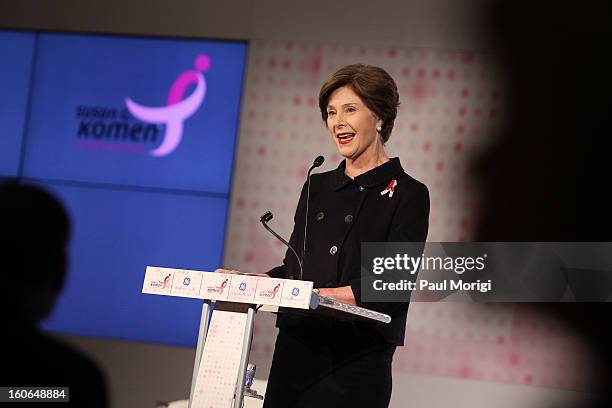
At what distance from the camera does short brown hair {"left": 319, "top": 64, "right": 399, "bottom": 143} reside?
262 cm

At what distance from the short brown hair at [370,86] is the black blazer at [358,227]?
6.5 inches

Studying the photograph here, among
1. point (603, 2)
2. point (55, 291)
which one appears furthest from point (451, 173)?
point (55, 291)

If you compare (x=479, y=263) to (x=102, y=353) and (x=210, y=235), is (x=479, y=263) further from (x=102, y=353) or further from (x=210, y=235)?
(x=102, y=353)

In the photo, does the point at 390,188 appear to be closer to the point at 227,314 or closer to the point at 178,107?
the point at 227,314

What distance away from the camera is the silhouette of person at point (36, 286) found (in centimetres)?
85

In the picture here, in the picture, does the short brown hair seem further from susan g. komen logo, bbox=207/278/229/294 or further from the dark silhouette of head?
the dark silhouette of head

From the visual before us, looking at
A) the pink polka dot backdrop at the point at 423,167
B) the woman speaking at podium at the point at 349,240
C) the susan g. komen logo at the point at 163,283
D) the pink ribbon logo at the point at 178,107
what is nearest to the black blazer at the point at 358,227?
the woman speaking at podium at the point at 349,240

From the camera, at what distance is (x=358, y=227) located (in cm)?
252

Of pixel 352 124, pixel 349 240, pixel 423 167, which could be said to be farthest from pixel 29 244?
pixel 423 167

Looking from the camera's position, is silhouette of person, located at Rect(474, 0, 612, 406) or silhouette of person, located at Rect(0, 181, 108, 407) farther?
silhouette of person, located at Rect(474, 0, 612, 406)

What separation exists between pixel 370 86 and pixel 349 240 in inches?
18.7

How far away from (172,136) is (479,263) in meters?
1.99

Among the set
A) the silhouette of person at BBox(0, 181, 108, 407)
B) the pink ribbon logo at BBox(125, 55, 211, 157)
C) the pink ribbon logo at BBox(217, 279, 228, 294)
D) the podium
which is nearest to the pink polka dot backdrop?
the pink ribbon logo at BBox(125, 55, 211, 157)

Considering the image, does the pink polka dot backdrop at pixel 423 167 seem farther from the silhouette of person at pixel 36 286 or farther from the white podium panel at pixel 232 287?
the silhouette of person at pixel 36 286
